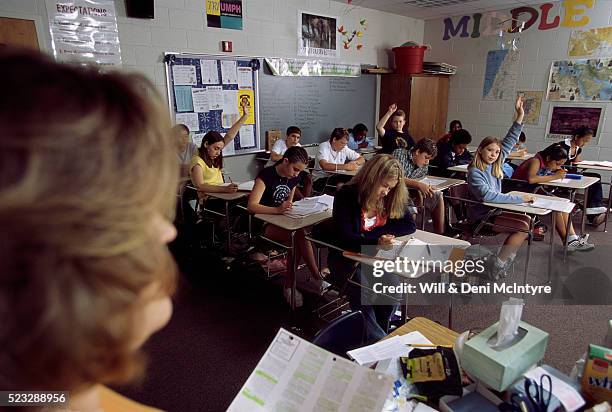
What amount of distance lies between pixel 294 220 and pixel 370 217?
1.71 ft

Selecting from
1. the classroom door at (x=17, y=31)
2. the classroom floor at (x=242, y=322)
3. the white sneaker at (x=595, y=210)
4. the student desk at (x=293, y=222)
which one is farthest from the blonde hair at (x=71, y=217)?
the white sneaker at (x=595, y=210)

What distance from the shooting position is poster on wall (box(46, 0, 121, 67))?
3.36 metres

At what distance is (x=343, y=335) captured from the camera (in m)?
1.39

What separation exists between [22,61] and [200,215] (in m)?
3.52

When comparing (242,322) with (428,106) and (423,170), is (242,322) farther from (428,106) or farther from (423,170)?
(428,106)

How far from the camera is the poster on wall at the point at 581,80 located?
5.11m

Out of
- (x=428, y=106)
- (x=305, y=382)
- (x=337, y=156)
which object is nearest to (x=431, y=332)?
(x=305, y=382)

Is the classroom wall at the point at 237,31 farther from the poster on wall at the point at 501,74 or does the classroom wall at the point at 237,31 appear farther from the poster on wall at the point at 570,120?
the poster on wall at the point at 570,120

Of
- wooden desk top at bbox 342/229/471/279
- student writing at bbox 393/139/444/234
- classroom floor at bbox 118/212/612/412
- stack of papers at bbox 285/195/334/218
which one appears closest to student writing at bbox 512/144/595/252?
classroom floor at bbox 118/212/612/412

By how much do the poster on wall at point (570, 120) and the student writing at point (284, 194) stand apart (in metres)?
4.48

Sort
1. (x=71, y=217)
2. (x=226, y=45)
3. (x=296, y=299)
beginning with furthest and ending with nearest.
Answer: (x=226, y=45) → (x=296, y=299) → (x=71, y=217)

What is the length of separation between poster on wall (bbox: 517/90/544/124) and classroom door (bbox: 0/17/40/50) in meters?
6.09

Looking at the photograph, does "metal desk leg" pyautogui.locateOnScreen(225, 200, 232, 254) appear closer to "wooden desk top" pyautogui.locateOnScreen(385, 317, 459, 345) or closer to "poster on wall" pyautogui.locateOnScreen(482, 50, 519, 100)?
"wooden desk top" pyautogui.locateOnScreen(385, 317, 459, 345)

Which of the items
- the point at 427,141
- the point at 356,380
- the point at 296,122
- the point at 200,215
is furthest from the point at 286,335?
the point at 296,122
